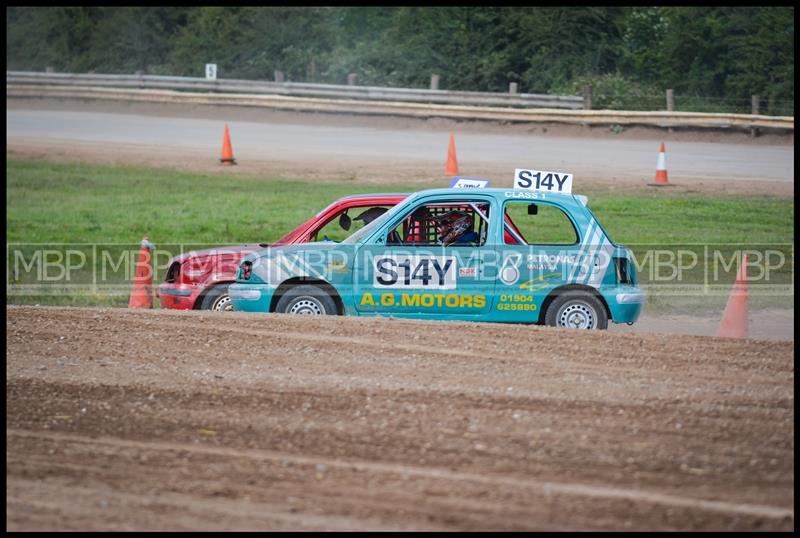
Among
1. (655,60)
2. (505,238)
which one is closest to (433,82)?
(655,60)

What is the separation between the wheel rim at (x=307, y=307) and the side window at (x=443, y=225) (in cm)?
98

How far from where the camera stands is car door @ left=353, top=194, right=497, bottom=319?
11141mm

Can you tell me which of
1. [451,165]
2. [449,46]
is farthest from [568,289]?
[449,46]

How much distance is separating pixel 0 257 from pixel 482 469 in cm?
1172

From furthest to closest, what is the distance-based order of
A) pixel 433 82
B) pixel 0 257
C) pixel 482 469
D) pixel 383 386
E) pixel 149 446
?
pixel 433 82, pixel 0 257, pixel 383 386, pixel 149 446, pixel 482 469

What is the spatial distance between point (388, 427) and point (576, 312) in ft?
13.0

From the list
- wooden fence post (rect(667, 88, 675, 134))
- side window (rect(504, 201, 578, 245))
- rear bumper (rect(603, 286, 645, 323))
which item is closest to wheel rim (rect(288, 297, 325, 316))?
rear bumper (rect(603, 286, 645, 323))

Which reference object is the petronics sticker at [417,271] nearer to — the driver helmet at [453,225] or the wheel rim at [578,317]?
the driver helmet at [453,225]

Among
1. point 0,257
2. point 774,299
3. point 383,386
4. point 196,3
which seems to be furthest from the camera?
point 196,3

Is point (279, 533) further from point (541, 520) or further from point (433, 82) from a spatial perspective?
point (433, 82)

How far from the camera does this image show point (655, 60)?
125 feet

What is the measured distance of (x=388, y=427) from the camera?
25.8 ft

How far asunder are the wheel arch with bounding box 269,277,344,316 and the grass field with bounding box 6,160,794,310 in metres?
5.22

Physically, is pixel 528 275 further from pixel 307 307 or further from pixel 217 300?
pixel 217 300
